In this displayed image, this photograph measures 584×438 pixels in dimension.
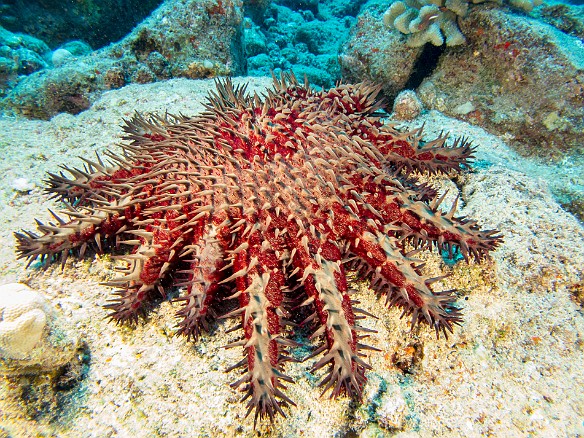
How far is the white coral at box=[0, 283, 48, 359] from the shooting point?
6.37 ft

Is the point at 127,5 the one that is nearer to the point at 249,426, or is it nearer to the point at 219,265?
the point at 219,265

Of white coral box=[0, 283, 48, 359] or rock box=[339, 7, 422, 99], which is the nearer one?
white coral box=[0, 283, 48, 359]

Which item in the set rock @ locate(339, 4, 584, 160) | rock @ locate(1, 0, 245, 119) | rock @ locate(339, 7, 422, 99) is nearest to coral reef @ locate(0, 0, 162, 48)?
rock @ locate(1, 0, 245, 119)

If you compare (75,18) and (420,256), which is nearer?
(420,256)

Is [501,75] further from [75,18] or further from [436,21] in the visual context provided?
[75,18]

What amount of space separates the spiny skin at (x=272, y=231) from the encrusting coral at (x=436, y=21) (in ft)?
13.1

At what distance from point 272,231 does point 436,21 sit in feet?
17.7

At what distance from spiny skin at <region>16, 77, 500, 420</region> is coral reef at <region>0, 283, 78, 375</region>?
43 centimetres

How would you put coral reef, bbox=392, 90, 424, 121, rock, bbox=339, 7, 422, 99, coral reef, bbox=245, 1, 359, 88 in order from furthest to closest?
coral reef, bbox=245, 1, 359, 88
rock, bbox=339, 7, 422, 99
coral reef, bbox=392, 90, 424, 121

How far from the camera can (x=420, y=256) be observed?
274 cm

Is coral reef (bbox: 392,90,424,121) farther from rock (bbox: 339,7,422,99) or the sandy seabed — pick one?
the sandy seabed

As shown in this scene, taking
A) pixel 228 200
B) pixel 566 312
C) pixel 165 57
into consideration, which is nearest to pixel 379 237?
pixel 228 200

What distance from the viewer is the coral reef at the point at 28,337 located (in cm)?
Answer: 196

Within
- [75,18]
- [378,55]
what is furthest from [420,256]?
[75,18]
